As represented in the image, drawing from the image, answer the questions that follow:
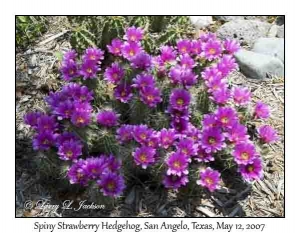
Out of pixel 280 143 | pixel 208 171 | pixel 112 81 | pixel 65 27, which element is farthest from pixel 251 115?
pixel 65 27

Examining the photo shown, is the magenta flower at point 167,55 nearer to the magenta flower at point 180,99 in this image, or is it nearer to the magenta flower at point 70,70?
the magenta flower at point 180,99

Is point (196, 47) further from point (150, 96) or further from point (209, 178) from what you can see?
point (209, 178)

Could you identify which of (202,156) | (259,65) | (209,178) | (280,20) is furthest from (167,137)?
(280,20)

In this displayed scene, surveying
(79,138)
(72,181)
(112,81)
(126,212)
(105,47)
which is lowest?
(126,212)

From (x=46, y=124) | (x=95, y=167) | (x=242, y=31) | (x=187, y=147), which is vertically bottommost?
(x=95, y=167)

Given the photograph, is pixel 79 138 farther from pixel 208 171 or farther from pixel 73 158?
pixel 208 171

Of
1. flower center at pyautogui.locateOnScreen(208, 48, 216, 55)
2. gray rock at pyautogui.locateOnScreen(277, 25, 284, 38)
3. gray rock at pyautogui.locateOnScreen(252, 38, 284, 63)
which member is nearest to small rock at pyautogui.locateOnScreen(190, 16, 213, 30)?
gray rock at pyautogui.locateOnScreen(252, 38, 284, 63)

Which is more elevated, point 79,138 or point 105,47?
point 105,47
